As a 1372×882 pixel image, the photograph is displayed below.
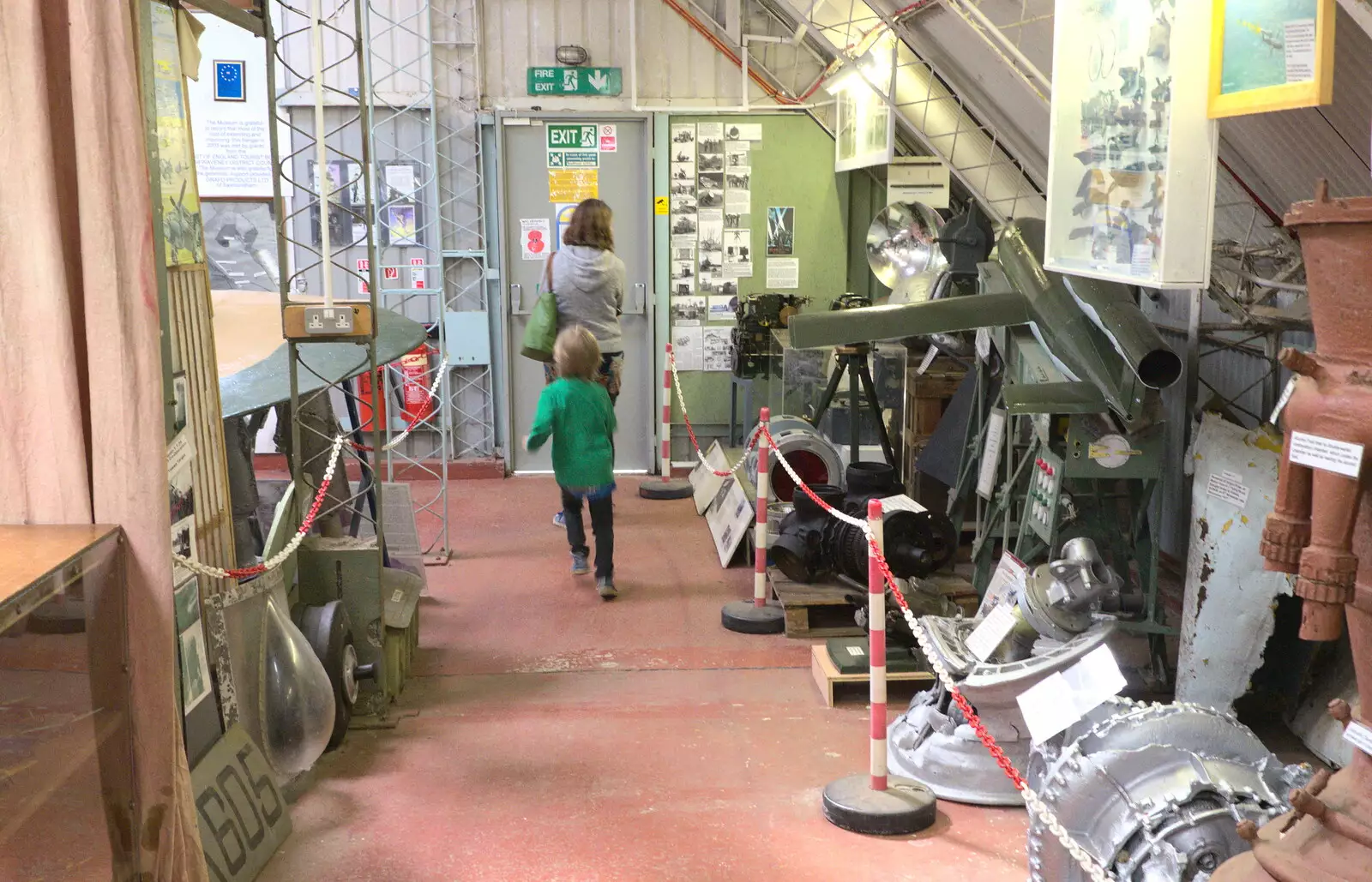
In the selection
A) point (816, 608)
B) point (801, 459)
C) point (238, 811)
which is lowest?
point (816, 608)

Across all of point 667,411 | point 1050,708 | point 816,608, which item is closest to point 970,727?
point 1050,708

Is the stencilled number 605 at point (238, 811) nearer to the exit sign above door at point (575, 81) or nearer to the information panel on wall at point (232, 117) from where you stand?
the information panel on wall at point (232, 117)

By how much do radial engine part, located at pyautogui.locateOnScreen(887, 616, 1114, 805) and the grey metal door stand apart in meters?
5.28

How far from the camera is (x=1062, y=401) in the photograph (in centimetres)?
484

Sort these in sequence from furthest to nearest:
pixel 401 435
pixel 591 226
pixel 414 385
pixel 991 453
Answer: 1. pixel 414 385
2. pixel 591 226
3. pixel 401 435
4. pixel 991 453

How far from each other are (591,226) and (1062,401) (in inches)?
141

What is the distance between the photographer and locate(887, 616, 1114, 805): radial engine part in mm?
4152

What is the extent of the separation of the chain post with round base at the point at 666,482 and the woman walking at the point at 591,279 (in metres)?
1.17

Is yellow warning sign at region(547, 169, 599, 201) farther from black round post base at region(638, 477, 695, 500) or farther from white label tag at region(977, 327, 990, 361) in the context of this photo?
white label tag at region(977, 327, 990, 361)

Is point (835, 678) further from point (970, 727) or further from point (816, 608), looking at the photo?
point (816, 608)

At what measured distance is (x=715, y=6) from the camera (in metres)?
9.35

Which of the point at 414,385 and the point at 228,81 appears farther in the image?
the point at 414,385

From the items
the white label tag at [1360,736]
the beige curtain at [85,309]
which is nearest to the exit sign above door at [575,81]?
the beige curtain at [85,309]

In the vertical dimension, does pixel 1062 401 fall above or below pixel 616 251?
below
